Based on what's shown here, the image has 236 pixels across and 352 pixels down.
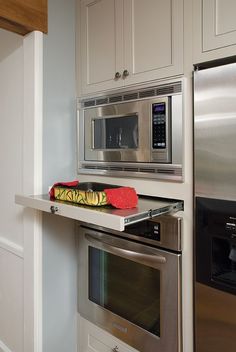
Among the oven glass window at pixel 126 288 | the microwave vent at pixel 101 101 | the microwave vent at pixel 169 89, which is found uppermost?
the microwave vent at pixel 101 101

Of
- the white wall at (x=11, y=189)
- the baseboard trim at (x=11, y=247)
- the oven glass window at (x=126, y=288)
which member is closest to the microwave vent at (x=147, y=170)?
the oven glass window at (x=126, y=288)

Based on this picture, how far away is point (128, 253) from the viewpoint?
1338 millimetres

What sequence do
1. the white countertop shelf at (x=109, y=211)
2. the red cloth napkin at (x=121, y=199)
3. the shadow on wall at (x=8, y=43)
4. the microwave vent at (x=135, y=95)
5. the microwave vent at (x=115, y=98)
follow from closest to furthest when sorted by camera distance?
the white countertop shelf at (x=109, y=211)
the red cloth napkin at (x=121, y=199)
the microwave vent at (x=135, y=95)
the microwave vent at (x=115, y=98)
the shadow on wall at (x=8, y=43)

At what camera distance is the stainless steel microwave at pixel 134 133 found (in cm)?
118

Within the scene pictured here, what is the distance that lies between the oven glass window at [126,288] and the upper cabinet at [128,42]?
84cm

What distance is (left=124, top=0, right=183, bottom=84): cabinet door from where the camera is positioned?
115 centimetres

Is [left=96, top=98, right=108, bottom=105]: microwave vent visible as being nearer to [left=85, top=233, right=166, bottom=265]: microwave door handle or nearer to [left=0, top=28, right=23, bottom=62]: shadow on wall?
[left=0, top=28, right=23, bottom=62]: shadow on wall

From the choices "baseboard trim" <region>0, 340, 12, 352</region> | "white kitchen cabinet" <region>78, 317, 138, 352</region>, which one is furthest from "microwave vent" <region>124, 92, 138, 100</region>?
"baseboard trim" <region>0, 340, 12, 352</region>

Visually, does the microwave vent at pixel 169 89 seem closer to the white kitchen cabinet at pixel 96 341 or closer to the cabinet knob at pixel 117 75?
the cabinet knob at pixel 117 75

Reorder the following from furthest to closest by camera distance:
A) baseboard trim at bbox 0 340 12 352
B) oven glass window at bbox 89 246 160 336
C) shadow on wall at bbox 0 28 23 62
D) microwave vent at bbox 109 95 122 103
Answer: baseboard trim at bbox 0 340 12 352, shadow on wall at bbox 0 28 23 62, microwave vent at bbox 109 95 122 103, oven glass window at bbox 89 246 160 336

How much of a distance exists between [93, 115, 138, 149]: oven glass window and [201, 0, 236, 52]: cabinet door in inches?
17.0

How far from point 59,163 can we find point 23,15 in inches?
27.6

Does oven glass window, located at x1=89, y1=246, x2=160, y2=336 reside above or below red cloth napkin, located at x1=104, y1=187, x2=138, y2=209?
below

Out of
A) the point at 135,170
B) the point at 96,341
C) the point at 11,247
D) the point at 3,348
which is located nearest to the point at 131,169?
the point at 135,170
